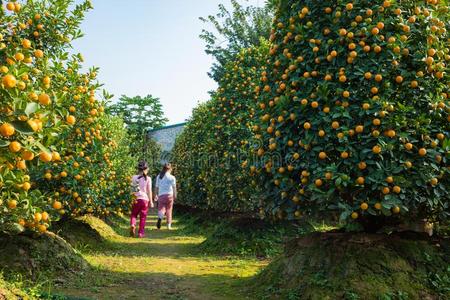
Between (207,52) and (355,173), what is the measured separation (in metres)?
28.9

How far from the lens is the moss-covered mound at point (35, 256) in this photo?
5.00m

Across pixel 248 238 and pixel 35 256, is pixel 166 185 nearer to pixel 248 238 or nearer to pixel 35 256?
pixel 248 238

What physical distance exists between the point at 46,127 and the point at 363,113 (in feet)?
10.4

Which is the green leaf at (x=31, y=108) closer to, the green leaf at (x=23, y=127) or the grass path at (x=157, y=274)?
the green leaf at (x=23, y=127)

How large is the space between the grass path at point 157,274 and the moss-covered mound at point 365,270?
0.79m

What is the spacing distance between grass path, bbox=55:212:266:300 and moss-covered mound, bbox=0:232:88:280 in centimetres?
28

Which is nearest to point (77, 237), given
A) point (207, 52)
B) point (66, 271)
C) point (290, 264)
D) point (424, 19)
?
point (66, 271)

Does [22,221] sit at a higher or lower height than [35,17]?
lower

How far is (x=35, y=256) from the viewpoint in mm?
5230

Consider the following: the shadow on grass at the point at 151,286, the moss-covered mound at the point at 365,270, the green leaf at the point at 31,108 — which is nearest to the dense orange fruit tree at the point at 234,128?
the shadow on grass at the point at 151,286

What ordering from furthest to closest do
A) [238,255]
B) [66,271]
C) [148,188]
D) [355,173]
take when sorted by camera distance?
1. [148,188]
2. [238,255]
3. [66,271]
4. [355,173]

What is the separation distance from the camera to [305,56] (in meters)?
4.99

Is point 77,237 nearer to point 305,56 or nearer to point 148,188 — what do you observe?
point 148,188

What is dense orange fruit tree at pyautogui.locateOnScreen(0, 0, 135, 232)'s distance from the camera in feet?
8.84
